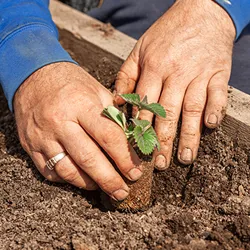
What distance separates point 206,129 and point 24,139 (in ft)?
2.34

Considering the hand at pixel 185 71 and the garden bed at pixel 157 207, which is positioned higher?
the hand at pixel 185 71

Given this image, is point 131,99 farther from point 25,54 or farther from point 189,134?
point 25,54

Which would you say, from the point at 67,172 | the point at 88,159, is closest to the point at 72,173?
the point at 67,172

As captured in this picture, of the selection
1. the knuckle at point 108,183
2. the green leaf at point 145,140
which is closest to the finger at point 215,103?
the green leaf at point 145,140

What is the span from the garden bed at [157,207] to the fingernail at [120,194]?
0.20ft

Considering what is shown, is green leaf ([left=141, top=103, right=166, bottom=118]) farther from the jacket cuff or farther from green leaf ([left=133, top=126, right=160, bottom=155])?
the jacket cuff

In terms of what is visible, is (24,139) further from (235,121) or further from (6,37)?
(235,121)

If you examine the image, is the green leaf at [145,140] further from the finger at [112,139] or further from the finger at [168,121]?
the finger at [168,121]

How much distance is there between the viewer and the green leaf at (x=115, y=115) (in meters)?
1.43

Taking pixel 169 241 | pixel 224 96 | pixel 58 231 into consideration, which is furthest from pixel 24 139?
pixel 224 96

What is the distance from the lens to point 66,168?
1532 millimetres

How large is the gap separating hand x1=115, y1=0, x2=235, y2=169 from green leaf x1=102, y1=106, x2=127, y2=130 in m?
0.22

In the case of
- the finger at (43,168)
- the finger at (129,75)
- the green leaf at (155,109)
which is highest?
the green leaf at (155,109)

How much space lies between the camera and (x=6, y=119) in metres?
2.11
